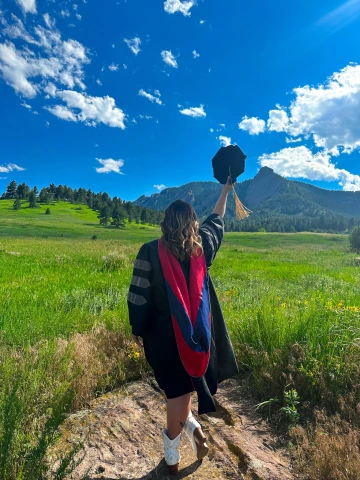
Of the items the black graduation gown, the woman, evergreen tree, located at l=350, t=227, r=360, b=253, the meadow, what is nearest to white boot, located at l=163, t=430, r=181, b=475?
the woman

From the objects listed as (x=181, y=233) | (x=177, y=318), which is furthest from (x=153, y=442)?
(x=181, y=233)

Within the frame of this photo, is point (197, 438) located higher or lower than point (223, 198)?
lower

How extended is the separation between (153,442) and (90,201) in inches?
5218

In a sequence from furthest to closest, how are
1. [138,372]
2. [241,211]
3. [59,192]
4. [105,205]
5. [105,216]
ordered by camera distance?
[59,192] → [105,205] → [105,216] → [138,372] → [241,211]

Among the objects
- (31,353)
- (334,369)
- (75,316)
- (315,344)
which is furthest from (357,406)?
(75,316)

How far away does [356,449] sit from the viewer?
2158mm

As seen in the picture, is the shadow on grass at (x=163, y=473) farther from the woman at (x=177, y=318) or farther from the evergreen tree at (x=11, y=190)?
the evergreen tree at (x=11, y=190)

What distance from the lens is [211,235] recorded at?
270cm

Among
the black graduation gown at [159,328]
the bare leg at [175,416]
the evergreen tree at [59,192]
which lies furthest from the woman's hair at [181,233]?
the evergreen tree at [59,192]

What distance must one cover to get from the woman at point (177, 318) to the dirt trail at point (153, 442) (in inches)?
7.1

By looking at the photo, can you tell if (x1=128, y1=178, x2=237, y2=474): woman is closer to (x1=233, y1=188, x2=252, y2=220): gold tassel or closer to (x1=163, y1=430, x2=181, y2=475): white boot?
(x1=163, y1=430, x2=181, y2=475): white boot

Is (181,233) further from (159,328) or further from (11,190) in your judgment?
(11,190)

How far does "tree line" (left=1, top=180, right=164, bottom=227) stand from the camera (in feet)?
302

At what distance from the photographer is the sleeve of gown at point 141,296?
2289 mm
